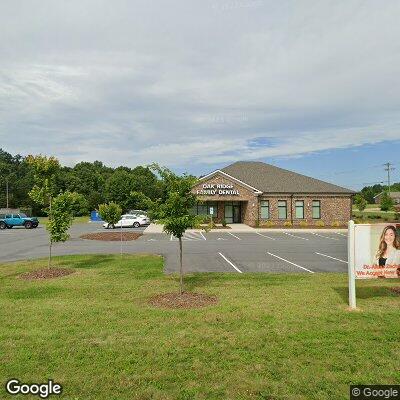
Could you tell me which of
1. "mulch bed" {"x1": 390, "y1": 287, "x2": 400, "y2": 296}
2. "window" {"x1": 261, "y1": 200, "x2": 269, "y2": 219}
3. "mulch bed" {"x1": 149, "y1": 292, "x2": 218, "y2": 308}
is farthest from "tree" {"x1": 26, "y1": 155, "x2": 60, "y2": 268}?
"window" {"x1": 261, "y1": 200, "x2": 269, "y2": 219}

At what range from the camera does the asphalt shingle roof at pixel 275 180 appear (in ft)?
138

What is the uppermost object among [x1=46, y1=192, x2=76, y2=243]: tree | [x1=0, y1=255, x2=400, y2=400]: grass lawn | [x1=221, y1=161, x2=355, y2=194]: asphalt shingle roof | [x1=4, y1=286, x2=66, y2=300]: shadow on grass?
[x1=221, y1=161, x2=355, y2=194]: asphalt shingle roof

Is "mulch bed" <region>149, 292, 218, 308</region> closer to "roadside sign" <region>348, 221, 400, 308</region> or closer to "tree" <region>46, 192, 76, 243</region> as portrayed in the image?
"roadside sign" <region>348, 221, 400, 308</region>

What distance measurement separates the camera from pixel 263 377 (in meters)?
5.50

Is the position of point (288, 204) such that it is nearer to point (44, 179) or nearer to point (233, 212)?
point (233, 212)

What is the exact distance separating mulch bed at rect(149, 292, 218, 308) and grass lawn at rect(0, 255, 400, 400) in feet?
0.97

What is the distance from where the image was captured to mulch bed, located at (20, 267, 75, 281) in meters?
12.9

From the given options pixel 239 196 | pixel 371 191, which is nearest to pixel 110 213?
pixel 239 196

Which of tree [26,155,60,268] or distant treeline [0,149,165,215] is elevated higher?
distant treeline [0,149,165,215]

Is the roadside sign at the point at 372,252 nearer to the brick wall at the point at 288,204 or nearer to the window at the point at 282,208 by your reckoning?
the brick wall at the point at 288,204

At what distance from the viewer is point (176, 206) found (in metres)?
10.1

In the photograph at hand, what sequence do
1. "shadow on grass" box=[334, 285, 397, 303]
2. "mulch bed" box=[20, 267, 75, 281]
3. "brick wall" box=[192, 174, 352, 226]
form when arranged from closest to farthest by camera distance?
"shadow on grass" box=[334, 285, 397, 303] → "mulch bed" box=[20, 267, 75, 281] → "brick wall" box=[192, 174, 352, 226]

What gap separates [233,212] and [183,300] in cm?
3506

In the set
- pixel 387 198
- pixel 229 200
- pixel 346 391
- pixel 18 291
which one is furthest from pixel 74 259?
pixel 387 198
